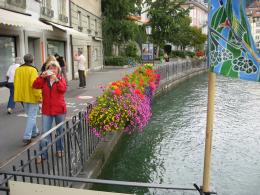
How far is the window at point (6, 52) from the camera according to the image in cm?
1362

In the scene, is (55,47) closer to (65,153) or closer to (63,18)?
(63,18)

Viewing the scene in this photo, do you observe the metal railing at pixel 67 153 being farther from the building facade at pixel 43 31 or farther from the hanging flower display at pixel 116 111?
the building facade at pixel 43 31

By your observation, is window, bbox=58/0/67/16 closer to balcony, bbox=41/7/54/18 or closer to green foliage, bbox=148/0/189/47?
balcony, bbox=41/7/54/18

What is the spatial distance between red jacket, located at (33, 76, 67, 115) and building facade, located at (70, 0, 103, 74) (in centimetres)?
1662

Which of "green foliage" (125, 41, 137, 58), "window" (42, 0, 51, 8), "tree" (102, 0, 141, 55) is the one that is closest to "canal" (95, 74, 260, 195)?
"window" (42, 0, 51, 8)

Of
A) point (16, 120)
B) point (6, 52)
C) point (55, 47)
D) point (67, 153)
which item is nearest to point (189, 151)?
point (67, 153)

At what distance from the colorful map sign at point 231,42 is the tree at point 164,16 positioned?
129 feet

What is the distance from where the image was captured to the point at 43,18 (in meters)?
17.1

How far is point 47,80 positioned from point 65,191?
3.38 metres

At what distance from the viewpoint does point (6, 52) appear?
552 inches

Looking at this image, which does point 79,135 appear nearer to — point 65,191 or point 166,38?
point 65,191

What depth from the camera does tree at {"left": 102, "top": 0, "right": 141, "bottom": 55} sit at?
32.5m

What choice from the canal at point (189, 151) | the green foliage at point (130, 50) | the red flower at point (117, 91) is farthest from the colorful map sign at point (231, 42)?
the green foliage at point (130, 50)

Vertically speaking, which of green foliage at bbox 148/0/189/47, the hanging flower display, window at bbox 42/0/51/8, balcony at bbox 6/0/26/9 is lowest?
the hanging flower display
